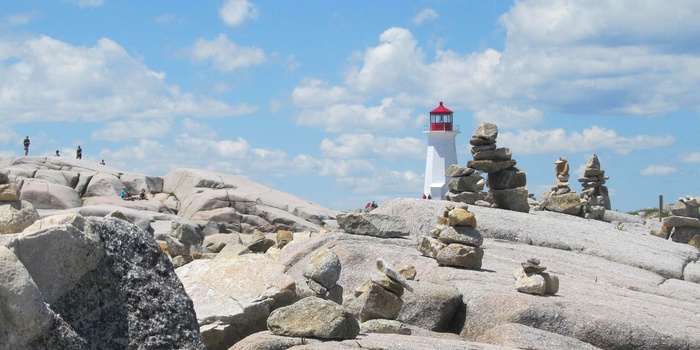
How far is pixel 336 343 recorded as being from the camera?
34.2ft

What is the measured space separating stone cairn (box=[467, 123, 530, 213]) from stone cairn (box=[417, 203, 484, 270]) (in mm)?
8645

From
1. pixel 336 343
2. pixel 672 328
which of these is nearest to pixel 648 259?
pixel 672 328

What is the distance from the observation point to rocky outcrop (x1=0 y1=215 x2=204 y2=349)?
6918 mm

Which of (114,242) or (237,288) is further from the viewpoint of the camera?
(237,288)

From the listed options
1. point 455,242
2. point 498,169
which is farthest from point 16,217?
point 498,169

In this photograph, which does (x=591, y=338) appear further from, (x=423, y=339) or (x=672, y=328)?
(x=423, y=339)

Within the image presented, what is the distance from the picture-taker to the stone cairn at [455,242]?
18.0 m

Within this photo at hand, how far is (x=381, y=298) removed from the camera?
1375cm

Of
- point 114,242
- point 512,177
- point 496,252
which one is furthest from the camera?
point 512,177

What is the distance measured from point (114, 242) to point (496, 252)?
45.9 feet

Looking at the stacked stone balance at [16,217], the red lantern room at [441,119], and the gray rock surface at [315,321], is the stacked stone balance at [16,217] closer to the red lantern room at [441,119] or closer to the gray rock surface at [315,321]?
the gray rock surface at [315,321]

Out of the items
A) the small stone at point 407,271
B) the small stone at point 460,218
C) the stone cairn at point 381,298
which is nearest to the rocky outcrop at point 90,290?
the stone cairn at point 381,298

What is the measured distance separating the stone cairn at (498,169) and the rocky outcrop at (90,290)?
20125 millimetres

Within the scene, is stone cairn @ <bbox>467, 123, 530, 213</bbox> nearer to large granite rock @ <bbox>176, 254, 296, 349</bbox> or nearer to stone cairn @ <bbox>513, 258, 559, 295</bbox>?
stone cairn @ <bbox>513, 258, 559, 295</bbox>
